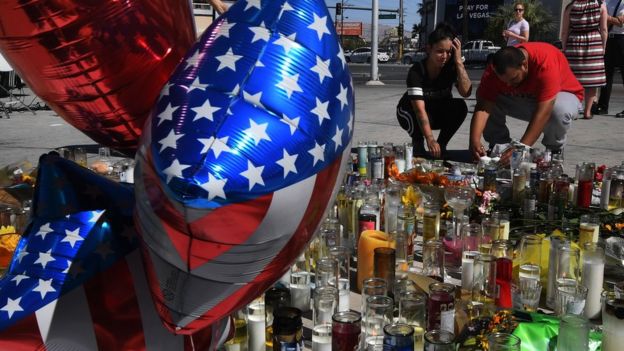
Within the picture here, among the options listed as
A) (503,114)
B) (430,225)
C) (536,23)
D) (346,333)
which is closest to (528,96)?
(503,114)

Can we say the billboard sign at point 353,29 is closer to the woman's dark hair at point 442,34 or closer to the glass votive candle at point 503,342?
the woman's dark hair at point 442,34

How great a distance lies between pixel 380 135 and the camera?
6730 millimetres

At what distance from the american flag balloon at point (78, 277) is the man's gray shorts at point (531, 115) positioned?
159 inches

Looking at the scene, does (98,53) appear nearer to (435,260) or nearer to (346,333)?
(346,333)

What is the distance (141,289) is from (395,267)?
113 cm

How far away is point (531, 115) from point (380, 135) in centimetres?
198

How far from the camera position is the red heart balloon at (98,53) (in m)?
1.42

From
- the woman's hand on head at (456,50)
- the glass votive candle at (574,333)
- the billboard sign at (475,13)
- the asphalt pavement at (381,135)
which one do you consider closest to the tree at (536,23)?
the billboard sign at (475,13)

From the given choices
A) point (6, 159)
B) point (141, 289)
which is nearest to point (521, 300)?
point (141, 289)

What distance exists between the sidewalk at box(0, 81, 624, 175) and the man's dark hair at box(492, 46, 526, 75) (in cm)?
100

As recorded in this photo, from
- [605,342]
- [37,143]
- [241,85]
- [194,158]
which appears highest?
[241,85]

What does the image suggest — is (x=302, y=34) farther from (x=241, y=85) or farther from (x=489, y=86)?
(x=489, y=86)

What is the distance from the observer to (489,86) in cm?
490

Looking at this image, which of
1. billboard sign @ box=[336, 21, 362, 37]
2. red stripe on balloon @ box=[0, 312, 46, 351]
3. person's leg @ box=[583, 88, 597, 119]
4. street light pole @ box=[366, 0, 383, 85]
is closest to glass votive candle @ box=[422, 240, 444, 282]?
red stripe on balloon @ box=[0, 312, 46, 351]
